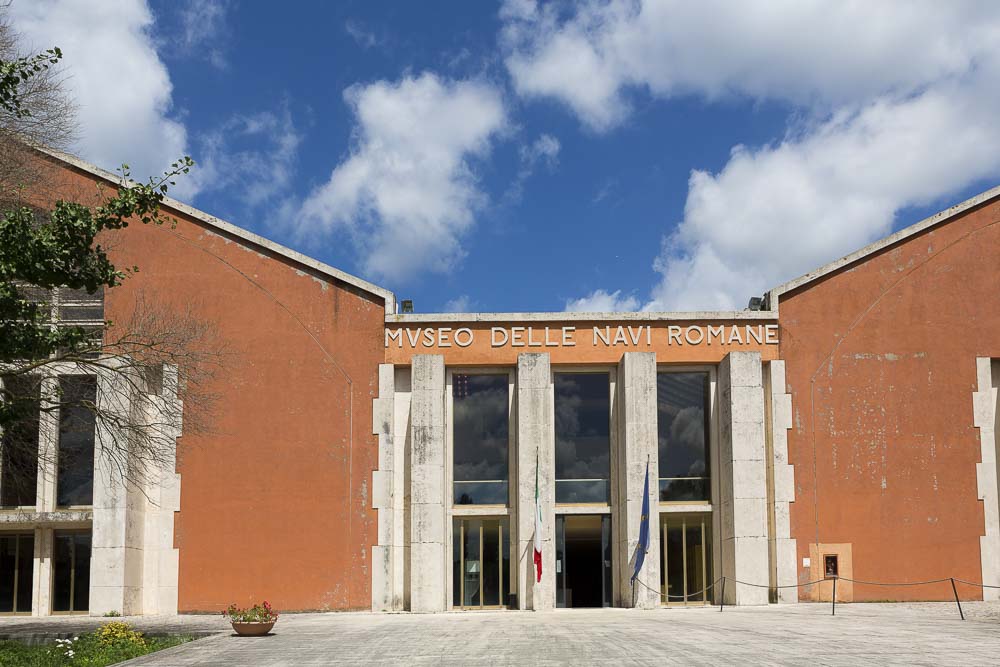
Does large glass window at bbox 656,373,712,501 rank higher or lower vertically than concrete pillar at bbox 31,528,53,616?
higher

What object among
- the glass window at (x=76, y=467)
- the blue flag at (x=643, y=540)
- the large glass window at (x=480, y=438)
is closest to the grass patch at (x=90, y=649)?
the glass window at (x=76, y=467)

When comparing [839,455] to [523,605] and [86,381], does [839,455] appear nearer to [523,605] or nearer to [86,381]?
[523,605]

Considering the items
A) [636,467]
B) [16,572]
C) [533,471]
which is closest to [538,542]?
[533,471]

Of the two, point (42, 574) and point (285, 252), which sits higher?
point (285, 252)

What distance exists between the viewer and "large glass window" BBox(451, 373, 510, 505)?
3003 centimetres

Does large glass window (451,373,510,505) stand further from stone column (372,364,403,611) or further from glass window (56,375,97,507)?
glass window (56,375,97,507)

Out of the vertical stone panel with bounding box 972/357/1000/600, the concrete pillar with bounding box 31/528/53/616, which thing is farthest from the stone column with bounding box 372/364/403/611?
the vertical stone panel with bounding box 972/357/1000/600

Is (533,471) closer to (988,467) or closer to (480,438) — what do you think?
(480,438)

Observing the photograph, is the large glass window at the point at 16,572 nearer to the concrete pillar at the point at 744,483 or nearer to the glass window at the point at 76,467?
the glass window at the point at 76,467

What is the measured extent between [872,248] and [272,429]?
17.0 metres

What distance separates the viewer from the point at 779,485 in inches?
1140

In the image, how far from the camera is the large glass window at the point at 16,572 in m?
29.2

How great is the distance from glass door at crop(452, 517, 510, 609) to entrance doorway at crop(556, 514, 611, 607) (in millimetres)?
1463

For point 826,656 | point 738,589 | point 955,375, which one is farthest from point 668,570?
point 826,656
